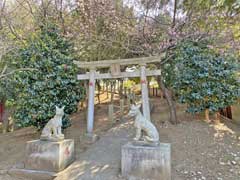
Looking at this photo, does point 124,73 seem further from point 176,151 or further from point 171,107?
point 176,151

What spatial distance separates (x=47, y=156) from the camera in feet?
17.0

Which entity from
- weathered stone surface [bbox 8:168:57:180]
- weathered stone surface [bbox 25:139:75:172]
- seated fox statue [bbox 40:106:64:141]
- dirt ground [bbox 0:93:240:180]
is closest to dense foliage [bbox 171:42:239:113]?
dirt ground [bbox 0:93:240:180]

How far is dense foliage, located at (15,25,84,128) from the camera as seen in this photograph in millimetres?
6867

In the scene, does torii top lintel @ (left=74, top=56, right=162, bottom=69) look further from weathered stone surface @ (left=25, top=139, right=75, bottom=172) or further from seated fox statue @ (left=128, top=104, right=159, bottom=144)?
weathered stone surface @ (left=25, top=139, right=75, bottom=172)

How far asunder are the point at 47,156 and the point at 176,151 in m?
3.30

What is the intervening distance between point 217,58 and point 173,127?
8.60 feet

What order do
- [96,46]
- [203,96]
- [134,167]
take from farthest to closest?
1. [96,46]
2. [203,96]
3. [134,167]

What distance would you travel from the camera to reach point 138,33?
7.10 metres

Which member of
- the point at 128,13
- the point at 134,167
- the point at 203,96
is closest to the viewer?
the point at 134,167

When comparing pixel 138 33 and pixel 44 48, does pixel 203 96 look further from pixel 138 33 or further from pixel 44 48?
pixel 44 48

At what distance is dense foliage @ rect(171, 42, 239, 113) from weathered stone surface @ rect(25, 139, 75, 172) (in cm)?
408

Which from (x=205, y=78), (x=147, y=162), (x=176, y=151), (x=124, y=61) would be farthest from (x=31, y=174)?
(x=205, y=78)

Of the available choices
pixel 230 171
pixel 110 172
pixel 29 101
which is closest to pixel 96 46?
pixel 29 101

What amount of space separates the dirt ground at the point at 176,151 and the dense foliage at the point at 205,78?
0.84m
